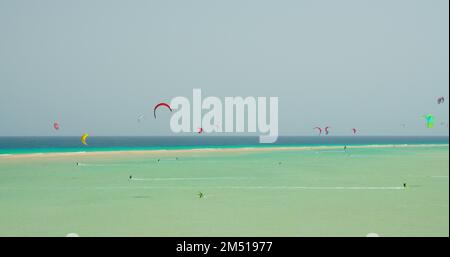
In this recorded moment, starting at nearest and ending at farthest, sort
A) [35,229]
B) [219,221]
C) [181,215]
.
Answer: [35,229]
[219,221]
[181,215]
